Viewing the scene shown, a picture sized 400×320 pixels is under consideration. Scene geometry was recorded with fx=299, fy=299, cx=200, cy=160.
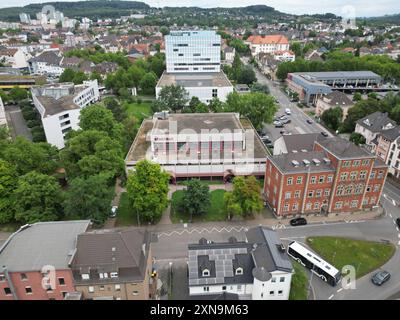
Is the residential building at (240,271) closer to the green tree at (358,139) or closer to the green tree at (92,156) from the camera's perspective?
the green tree at (92,156)

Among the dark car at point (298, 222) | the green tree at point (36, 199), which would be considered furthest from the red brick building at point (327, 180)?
the green tree at point (36, 199)

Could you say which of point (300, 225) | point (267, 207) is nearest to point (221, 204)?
point (267, 207)

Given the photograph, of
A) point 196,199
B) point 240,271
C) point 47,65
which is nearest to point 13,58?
point 47,65

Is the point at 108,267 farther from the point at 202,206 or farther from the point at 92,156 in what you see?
the point at 92,156

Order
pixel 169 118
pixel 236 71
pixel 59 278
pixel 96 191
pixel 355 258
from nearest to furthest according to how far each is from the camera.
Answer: pixel 59 278, pixel 355 258, pixel 96 191, pixel 169 118, pixel 236 71
